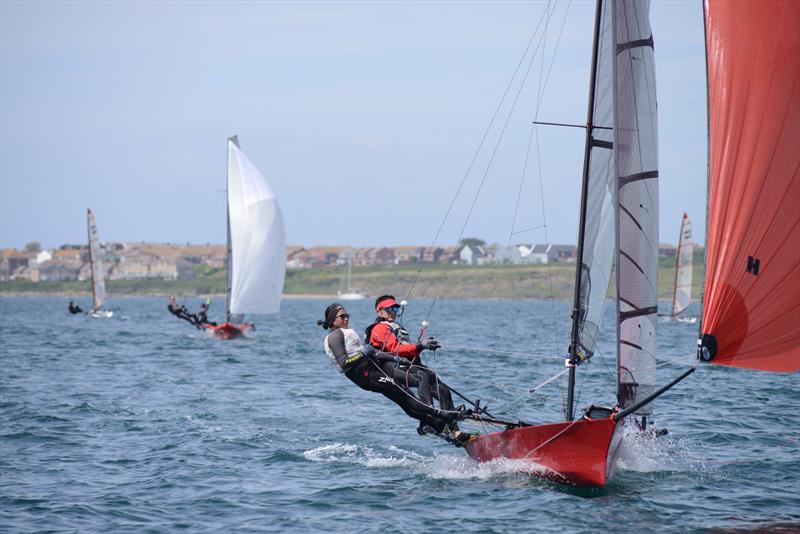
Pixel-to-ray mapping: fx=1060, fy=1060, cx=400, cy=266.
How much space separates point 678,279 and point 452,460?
161ft

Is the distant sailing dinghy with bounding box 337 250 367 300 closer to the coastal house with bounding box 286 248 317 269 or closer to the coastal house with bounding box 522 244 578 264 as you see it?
the coastal house with bounding box 522 244 578 264

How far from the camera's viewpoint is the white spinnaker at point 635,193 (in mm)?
11672

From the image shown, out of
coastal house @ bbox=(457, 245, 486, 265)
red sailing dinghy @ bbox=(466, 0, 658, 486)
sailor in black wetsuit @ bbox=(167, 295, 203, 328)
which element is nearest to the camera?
red sailing dinghy @ bbox=(466, 0, 658, 486)

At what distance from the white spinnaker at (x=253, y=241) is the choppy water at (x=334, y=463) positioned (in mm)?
15166

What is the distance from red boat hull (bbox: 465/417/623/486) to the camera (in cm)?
1147

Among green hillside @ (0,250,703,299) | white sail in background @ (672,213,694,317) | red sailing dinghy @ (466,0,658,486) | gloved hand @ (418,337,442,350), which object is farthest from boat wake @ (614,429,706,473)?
green hillside @ (0,250,703,299)

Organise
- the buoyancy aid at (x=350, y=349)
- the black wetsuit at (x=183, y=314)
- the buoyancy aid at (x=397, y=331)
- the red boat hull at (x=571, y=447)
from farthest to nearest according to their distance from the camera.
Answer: the black wetsuit at (x=183, y=314) → the buoyancy aid at (x=397, y=331) → the buoyancy aid at (x=350, y=349) → the red boat hull at (x=571, y=447)

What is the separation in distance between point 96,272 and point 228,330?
3005cm

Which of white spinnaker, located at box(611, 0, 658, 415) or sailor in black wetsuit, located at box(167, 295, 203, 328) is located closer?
white spinnaker, located at box(611, 0, 658, 415)

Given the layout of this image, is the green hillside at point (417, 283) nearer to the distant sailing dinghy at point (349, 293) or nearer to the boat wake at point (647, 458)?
the distant sailing dinghy at point (349, 293)

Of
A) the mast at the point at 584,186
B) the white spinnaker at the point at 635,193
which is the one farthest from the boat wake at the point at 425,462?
the white spinnaker at the point at 635,193

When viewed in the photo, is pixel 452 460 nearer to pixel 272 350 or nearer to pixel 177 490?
pixel 177 490

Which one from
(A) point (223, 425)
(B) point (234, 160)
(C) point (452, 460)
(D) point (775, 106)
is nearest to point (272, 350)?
(B) point (234, 160)

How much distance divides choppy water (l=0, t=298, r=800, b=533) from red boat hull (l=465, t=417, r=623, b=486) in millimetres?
214
